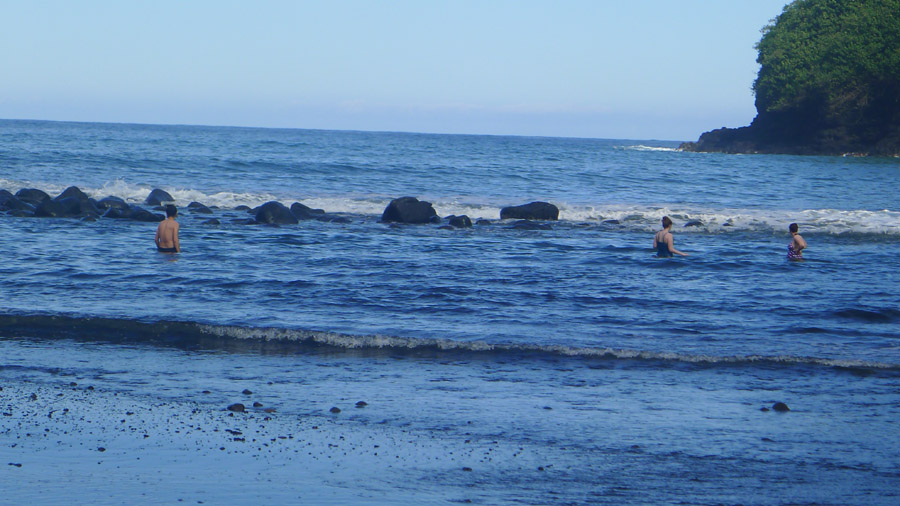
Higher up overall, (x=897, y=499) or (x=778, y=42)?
(x=778, y=42)

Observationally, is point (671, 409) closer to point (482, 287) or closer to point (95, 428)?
point (95, 428)

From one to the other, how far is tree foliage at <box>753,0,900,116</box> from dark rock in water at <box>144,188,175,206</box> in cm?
6021

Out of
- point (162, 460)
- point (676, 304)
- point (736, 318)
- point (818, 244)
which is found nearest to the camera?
point (162, 460)

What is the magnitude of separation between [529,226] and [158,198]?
535 inches

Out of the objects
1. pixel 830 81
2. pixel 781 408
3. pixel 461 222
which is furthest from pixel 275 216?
pixel 830 81

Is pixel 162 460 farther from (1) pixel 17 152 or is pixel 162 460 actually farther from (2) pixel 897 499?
(1) pixel 17 152

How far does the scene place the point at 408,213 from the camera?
2362 cm

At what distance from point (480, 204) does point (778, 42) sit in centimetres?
5980

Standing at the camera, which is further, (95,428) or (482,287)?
(482,287)

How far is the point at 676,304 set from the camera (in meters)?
12.1

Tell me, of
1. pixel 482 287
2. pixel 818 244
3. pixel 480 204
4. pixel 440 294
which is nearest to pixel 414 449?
pixel 440 294

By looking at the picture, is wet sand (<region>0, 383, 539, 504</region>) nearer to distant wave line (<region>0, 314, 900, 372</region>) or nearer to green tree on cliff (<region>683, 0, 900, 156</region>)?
distant wave line (<region>0, 314, 900, 372</region>)

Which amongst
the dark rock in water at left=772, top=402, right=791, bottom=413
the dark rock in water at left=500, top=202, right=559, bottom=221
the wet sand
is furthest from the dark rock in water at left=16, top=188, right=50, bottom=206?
the dark rock in water at left=772, top=402, right=791, bottom=413

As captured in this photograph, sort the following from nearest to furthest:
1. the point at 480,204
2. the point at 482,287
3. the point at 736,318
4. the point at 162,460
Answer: the point at 162,460, the point at 736,318, the point at 482,287, the point at 480,204
